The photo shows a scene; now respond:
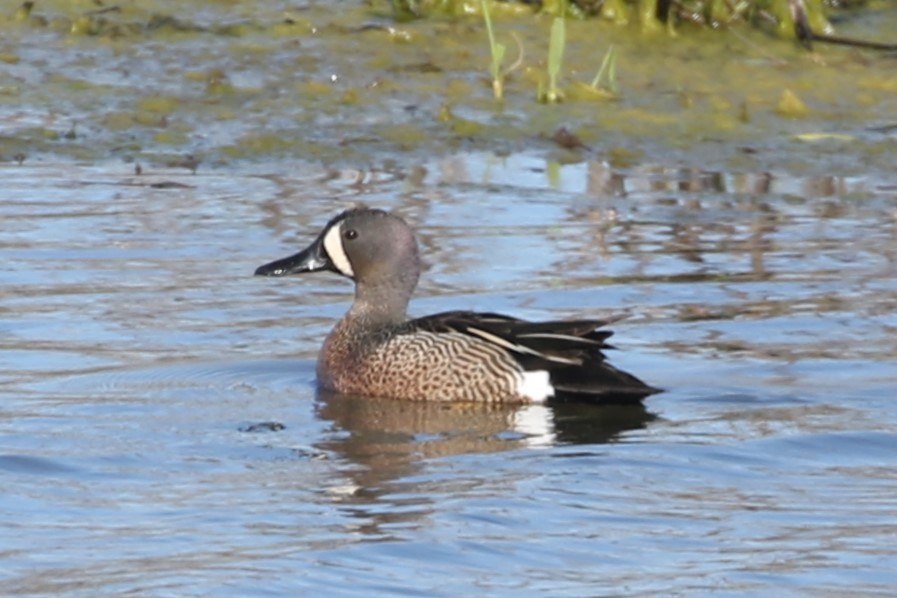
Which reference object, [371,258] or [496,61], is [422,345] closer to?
[371,258]

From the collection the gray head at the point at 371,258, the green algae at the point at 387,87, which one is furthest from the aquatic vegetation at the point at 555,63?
the gray head at the point at 371,258

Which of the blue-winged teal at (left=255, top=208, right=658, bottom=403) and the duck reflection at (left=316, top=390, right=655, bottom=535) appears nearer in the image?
the duck reflection at (left=316, top=390, right=655, bottom=535)

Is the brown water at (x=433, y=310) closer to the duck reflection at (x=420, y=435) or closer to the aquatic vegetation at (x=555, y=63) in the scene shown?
the duck reflection at (x=420, y=435)

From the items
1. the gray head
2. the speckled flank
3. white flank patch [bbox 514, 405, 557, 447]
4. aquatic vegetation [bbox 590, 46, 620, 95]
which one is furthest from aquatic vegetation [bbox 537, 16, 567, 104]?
white flank patch [bbox 514, 405, 557, 447]

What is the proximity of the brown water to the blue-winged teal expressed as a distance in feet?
0.33

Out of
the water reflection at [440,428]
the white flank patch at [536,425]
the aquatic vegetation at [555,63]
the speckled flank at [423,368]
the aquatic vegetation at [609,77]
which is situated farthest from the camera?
the aquatic vegetation at [609,77]

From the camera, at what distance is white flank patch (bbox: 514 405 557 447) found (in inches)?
286

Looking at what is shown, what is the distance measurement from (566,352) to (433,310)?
1.40 m

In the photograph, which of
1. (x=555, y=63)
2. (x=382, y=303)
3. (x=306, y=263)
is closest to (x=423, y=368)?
(x=382, y=303)

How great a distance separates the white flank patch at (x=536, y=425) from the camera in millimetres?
7262

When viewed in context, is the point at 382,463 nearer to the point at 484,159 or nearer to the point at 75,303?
the point at 75,303

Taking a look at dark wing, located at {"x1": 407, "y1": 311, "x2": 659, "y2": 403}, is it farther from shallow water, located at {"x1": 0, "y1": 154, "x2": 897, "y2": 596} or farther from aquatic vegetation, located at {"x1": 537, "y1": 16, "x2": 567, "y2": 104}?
aquatic vegetation, located at {"x1": 537, "y1": 16, "x2": 567, "y2": 104}

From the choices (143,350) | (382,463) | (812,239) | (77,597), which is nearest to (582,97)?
(812,239)

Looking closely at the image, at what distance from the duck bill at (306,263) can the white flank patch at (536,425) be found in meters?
1.09
